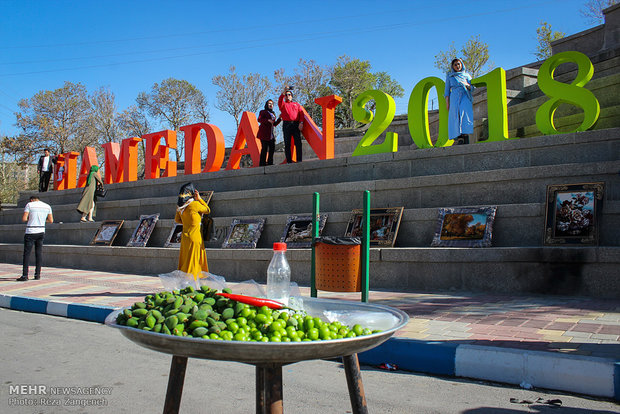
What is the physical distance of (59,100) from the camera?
44156 mm

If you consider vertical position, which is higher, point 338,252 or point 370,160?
point 370,160

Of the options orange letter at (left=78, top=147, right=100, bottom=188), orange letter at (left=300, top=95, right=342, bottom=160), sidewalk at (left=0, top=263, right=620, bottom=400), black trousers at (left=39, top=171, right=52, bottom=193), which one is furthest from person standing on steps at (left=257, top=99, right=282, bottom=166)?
black trousers at (left=39, top=171, right=52, bottom=193)

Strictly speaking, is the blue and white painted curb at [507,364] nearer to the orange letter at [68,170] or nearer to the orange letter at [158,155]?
the orange letter at [158,155]

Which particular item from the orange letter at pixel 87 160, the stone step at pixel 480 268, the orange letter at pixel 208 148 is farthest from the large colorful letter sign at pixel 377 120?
the orange letter at pixel 87 160

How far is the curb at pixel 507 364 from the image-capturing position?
3.52 meters

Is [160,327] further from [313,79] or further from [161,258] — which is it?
[313,79]

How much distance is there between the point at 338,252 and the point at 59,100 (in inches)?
1806

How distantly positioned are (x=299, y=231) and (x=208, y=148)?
6.25 metres

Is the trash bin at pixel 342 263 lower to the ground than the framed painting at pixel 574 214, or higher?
lower

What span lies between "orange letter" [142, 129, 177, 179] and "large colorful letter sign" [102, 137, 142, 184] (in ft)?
1.67

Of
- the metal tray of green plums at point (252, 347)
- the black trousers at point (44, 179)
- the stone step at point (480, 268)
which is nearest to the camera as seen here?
the metal tray of green plums at point (252, 347)

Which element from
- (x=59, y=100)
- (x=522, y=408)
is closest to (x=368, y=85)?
(x=59, y=100)

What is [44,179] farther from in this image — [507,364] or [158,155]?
[507,364]

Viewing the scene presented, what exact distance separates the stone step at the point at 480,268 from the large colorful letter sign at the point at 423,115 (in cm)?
383
